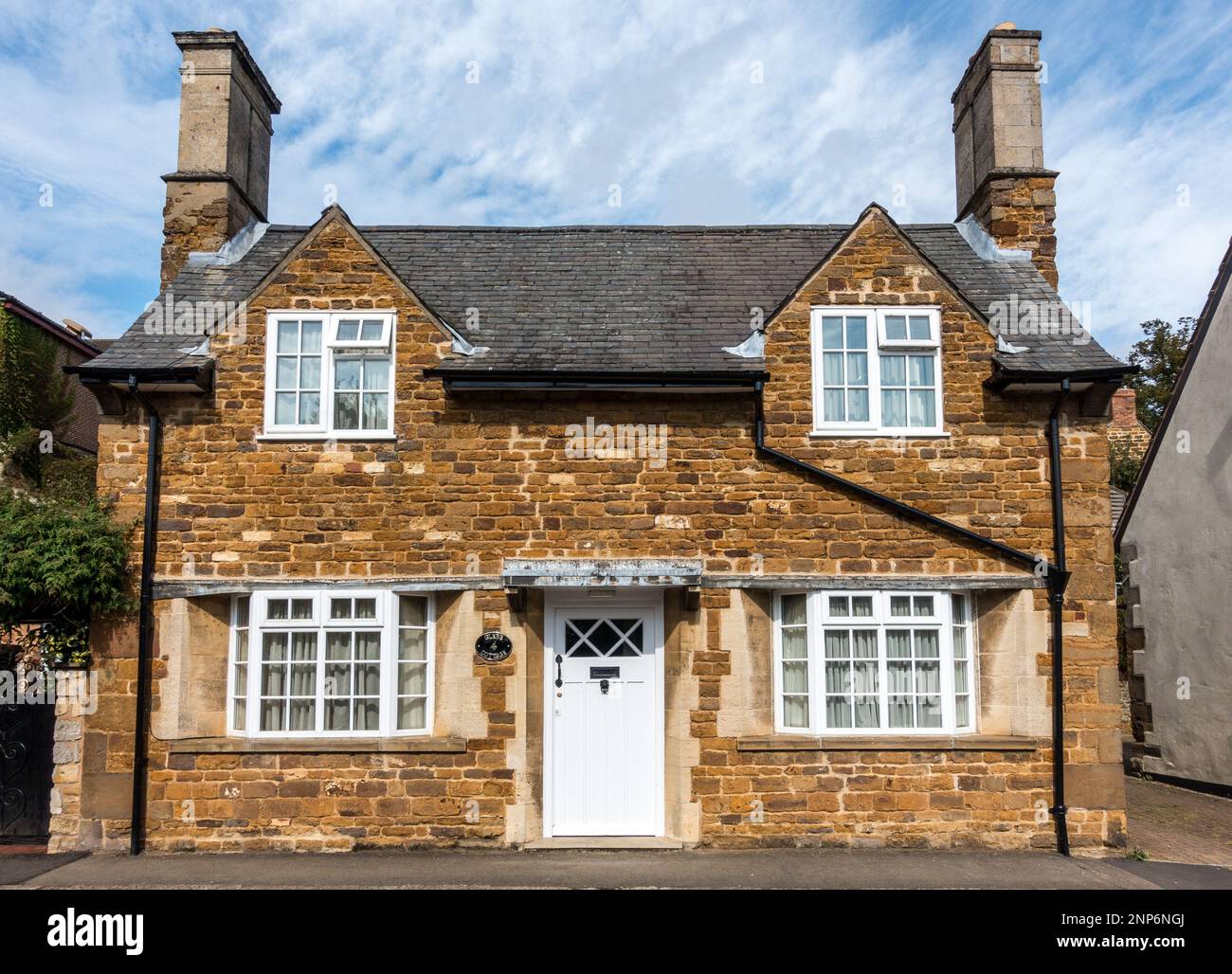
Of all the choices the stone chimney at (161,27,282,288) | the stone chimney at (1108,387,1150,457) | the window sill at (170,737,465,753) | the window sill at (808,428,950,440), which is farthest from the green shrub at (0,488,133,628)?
the stone chimney at (1108,387,1150,457)

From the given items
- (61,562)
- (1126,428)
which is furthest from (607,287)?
(1126,428)

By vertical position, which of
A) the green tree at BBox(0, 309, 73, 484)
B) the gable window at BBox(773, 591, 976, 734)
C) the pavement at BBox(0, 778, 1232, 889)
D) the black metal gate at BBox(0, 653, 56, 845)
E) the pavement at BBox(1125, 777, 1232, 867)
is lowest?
the pavement at BBox(1125, 777, 1232, 867)

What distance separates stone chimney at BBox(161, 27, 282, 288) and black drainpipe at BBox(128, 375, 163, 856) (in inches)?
97.1

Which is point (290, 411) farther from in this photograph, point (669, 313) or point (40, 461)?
point (40, 461)

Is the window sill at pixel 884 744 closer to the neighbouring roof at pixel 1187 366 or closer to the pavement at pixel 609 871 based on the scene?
the pavement at pixel 609 871

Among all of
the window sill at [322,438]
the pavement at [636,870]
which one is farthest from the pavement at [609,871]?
the window sill at [322,438]

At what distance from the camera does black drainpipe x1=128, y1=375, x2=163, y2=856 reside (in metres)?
9.41

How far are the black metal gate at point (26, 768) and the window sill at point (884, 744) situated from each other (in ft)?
23.0

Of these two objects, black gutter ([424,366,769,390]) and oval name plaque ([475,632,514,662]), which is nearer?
oval name plaque ([475,632,514,662])

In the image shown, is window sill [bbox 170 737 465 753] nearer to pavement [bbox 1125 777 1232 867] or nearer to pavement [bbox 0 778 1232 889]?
pavement [bbox 0 778 1232 889]

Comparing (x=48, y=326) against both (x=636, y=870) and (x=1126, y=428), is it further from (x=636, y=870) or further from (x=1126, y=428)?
(x=1126, y=428)

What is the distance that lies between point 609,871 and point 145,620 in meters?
5.30

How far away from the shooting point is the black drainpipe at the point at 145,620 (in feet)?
30.9

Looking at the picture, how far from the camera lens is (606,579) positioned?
369 inches
